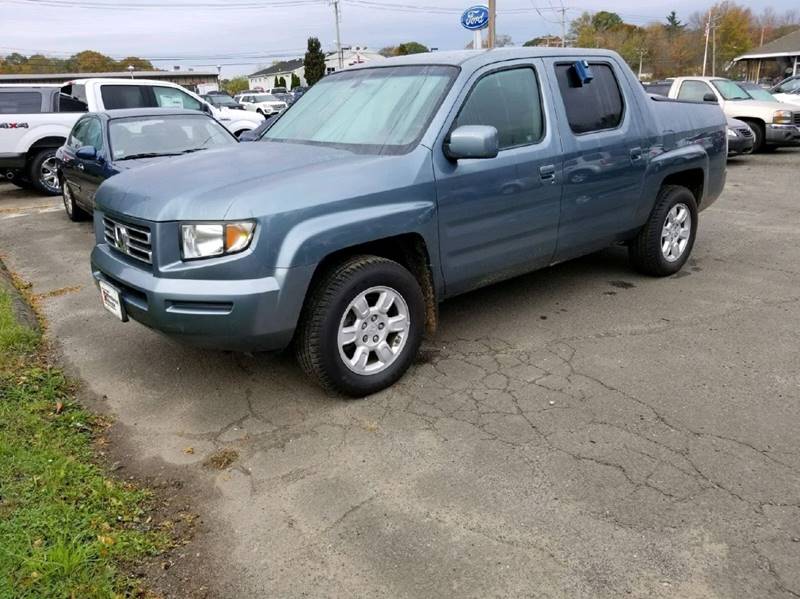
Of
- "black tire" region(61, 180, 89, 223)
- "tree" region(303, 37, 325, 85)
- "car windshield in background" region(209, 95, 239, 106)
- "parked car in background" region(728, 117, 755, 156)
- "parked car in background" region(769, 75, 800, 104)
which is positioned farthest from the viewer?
"tree" region(303, 37, 325, 85)

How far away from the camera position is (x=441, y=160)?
386cm

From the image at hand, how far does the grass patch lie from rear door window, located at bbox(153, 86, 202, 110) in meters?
8.60

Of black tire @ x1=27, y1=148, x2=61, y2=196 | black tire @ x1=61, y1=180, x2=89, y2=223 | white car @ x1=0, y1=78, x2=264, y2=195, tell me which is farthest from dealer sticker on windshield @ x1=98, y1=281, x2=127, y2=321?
black tire @ x1=27, y1=148, x2=61, y2=196

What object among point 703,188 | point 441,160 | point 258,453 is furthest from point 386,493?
point 703,188

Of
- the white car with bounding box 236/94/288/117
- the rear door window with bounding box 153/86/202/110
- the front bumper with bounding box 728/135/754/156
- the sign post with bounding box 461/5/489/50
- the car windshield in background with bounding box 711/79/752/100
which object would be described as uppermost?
the sign post with bounding box 461/5/489/50

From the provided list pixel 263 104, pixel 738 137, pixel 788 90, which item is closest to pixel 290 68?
pixel 263 104

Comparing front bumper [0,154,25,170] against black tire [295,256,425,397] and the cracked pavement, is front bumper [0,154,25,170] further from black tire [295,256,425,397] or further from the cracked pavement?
black tire [295,256,425,397]

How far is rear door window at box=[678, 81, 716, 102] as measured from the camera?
14.0m

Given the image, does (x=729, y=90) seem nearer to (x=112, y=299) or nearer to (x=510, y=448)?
(x=510, y=448)

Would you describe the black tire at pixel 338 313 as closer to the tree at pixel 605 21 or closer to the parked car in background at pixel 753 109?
the parked car in background at pixel 753 109

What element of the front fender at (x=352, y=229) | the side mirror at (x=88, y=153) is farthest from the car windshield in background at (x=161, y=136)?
the front fender at (x=352, y=229)

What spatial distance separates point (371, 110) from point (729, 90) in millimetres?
13045

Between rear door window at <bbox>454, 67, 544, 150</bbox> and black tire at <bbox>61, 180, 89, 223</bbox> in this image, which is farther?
black tire at <bbox>61, 180, 89, 223</bbox>

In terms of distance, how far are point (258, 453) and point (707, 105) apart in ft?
16.6
